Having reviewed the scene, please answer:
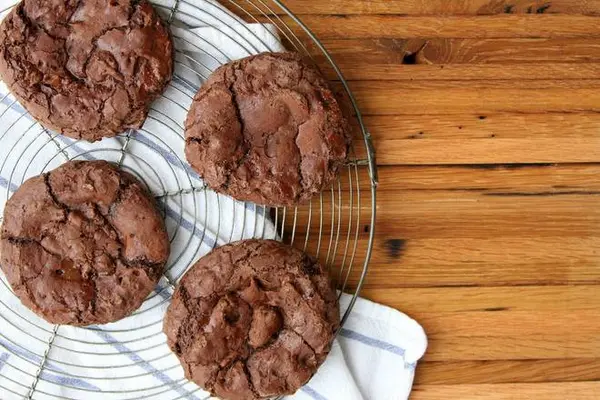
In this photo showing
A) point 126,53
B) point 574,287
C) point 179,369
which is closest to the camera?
point 126,53

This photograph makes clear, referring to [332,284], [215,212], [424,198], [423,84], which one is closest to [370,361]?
[332,284]

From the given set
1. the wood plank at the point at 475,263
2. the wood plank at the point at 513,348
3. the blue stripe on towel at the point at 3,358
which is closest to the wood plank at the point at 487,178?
the wood plank at the point at 475,263

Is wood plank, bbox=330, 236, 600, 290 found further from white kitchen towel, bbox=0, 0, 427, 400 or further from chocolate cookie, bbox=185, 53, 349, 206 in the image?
chocolate cookie, bbox=185, 53, 349, 206

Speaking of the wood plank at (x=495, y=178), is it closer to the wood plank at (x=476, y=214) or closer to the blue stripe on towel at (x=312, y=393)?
the wood plank at (x=476, y=214)

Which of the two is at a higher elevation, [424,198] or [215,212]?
[424,198]

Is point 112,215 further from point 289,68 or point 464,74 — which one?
point 464,74

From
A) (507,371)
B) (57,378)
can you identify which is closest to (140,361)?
(57,378)

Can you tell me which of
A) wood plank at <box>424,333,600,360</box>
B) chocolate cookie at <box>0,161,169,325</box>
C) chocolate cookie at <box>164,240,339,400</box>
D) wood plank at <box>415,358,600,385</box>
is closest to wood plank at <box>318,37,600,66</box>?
chocolate cookie at <box>164,240,339,400</box>
